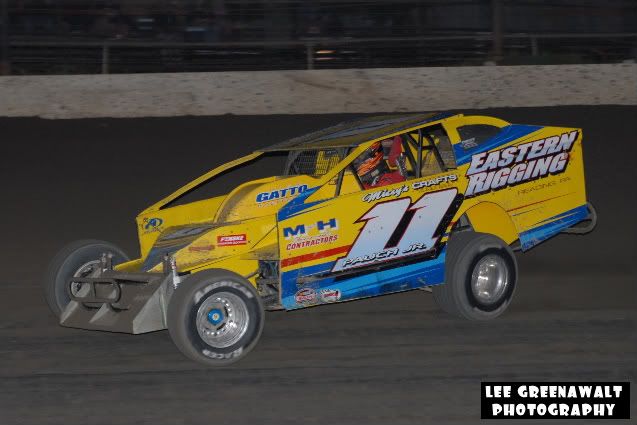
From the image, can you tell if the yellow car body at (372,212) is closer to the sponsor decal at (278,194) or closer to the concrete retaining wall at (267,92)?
the sponsor decal at (278,194)

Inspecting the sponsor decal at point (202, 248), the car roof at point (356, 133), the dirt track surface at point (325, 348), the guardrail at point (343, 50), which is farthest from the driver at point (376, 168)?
the guardrail at point (343, 50)

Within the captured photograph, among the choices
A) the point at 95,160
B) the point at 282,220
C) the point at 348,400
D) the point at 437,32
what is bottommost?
the point at 348,400

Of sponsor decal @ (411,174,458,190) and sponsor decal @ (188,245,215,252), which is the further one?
sponsor decal @ (411,174,458,190)

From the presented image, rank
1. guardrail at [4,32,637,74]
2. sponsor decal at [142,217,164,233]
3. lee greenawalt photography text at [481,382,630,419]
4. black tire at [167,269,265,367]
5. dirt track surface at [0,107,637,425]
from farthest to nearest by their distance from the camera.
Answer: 1. guardrail at [4,32,637,74]
2. sponsor decal at [142,217,164,233]
3. black tire at [167,269,265,367]
4. dirt track surface at [0,107,637,425]
5. lee greenawalt photography text at [481,382,630,419]

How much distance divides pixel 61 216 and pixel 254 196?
13.1 ft

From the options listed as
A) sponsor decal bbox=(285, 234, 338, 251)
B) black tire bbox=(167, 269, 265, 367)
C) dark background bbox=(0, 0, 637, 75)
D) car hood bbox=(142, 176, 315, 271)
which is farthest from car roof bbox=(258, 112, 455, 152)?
dark background bbox=(0, 0, 637, 75)

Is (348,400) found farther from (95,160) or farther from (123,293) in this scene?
(95,160)

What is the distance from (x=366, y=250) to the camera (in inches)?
285

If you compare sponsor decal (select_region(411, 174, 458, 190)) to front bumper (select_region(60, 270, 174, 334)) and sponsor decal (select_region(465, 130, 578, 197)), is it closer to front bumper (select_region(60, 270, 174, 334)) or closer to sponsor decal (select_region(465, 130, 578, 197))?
sponsor decal (select_region(465, 130, 578, 197))

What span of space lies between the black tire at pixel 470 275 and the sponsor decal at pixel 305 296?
1.06 meters

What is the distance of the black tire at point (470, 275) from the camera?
7461mm

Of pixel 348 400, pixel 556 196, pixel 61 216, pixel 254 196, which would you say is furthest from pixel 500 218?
pixel 61 216

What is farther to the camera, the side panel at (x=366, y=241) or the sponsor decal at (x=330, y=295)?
the sponsor decal at (x=330, y=295)

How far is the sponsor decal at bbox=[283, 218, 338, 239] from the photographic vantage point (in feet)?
22.8
